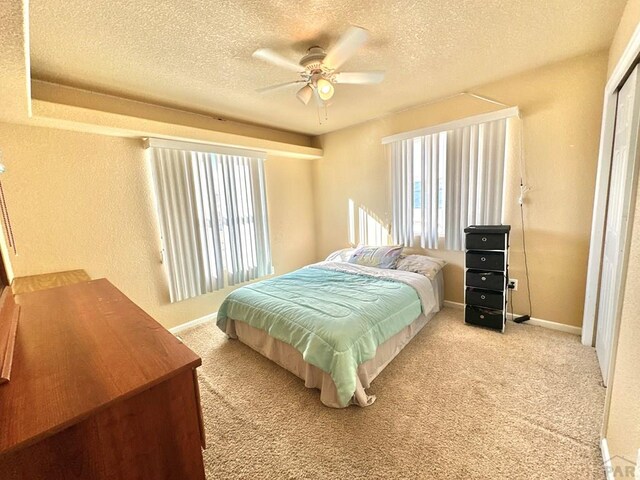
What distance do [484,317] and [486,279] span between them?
0.39m

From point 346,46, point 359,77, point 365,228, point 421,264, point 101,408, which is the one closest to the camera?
point 101,408

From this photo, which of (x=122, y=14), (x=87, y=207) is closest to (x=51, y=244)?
(x=87, y=207)

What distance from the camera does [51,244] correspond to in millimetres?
2301

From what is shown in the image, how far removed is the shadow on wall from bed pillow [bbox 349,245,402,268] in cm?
38

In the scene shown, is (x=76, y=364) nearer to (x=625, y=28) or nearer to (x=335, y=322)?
(x=335, y=322)

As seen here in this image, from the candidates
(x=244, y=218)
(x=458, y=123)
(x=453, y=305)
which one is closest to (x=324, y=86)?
(x=458, y=123)

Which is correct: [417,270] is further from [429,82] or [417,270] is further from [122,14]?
[122,14]

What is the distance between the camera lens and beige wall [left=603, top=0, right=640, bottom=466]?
1.04m

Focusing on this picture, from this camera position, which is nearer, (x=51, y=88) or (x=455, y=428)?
(x=455, y=428)

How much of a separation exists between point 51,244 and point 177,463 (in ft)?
Answer: 8.30

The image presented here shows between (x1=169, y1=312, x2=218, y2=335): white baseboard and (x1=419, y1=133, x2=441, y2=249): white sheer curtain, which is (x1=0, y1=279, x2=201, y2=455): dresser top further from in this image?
(x1=419, y1=133, x2=441, y2=249): white sheer curtain

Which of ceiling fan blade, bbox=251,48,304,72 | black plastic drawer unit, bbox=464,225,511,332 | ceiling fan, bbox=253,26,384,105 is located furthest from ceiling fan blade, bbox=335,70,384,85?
black plastic drawer unit, bbox=464,225,511,332

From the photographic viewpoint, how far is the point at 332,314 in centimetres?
197

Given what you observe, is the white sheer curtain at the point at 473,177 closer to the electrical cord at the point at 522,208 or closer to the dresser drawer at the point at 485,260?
the electrical cord at the point at 522,208
